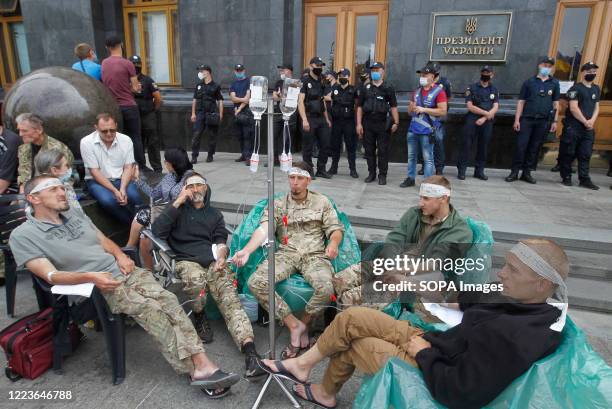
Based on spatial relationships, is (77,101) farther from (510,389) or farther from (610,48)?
(610,48)

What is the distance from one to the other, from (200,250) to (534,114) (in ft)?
19.3

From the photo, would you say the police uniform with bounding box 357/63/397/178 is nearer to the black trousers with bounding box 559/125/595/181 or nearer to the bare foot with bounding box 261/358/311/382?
the black trousers with bounding box 559/125/595/181

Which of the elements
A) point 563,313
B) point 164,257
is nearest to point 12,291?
point 164,257

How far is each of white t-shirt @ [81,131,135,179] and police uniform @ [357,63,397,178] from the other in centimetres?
361

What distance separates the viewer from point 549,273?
1.67 m

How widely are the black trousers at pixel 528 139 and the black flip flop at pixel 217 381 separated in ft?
20.0

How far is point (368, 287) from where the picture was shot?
8.14 ft

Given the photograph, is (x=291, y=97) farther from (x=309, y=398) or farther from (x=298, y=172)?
(x=309, y=398)

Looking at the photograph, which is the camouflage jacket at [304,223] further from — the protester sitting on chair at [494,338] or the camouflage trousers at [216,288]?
the protester sitting on chair at [494,338]

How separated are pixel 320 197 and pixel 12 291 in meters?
2.69

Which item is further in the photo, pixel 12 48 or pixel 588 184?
pixel 12 48

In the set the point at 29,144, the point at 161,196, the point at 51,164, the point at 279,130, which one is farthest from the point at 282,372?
the point at 279,130

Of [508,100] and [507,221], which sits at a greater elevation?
[508,100]

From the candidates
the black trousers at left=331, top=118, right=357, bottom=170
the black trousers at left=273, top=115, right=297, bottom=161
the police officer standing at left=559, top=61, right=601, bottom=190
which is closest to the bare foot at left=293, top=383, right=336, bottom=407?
the black trousers at left=331, top=118, right=357, bottom=170
